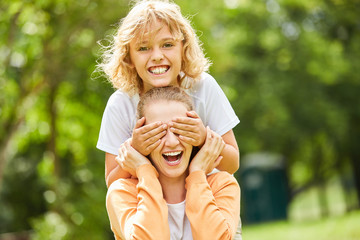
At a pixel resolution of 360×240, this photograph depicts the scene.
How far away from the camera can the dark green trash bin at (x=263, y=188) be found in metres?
24.3

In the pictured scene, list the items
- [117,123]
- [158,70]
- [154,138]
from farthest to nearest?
[117,123], [158,70], [154,138]

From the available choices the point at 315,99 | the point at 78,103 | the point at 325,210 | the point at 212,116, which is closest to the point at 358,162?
the point at 325,210

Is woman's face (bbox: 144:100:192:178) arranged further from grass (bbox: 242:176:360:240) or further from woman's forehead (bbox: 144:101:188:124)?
grass (bbox: 242:176:360:240)

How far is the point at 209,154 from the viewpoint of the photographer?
137 inches

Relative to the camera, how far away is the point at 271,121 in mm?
22328

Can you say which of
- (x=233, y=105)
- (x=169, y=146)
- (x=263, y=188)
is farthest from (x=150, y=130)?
(x=263, y=188)

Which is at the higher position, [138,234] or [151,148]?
[151,148]

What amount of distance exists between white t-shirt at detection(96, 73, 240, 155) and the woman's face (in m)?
0.34

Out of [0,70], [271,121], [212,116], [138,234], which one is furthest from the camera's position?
[271,121]

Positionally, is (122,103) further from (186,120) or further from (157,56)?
(186,120)

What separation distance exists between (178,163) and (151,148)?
0.64 ft

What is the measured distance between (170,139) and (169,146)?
51 millimetres

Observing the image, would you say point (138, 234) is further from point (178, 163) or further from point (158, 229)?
point (178, 163)

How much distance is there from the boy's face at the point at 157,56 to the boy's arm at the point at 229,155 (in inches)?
22.3
